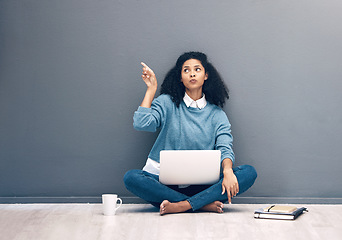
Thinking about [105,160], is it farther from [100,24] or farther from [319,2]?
[319,2]

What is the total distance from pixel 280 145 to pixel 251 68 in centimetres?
56

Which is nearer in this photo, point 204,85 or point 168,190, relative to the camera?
point 168,190

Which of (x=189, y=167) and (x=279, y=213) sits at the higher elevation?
(x=189, y=167)

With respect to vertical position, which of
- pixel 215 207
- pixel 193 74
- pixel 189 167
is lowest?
pixel 215 207

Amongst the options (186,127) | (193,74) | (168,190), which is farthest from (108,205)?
(193,74)

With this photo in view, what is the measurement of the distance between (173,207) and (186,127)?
0.58 meters

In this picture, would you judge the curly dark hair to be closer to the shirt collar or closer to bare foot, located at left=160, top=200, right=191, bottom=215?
the shirt collar

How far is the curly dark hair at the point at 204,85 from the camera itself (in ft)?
9.57

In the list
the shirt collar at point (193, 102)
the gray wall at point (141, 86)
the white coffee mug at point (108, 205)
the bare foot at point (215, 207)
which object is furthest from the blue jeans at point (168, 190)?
the shirt collar at point (193, 102)

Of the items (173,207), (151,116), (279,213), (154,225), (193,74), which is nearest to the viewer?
(154,225)

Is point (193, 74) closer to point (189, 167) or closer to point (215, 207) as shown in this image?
point (189, 167)

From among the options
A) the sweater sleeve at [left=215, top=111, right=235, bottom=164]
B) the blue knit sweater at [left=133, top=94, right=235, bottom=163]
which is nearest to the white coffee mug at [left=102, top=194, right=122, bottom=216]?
the blue knit sweater at [left=133, top=94, right=235, bottom=163]

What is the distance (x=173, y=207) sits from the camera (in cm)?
245

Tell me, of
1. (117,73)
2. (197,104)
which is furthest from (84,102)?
(197,104)
